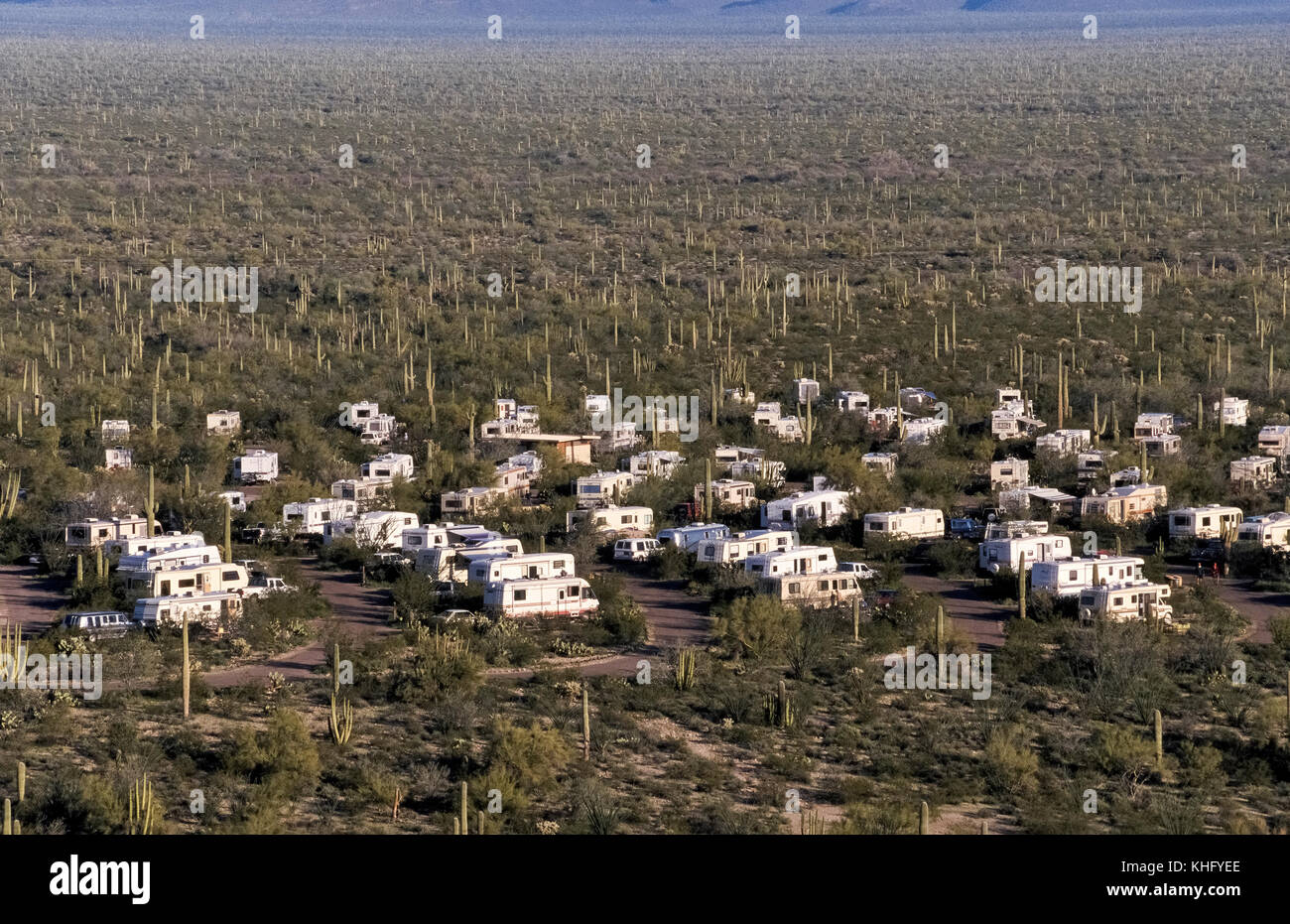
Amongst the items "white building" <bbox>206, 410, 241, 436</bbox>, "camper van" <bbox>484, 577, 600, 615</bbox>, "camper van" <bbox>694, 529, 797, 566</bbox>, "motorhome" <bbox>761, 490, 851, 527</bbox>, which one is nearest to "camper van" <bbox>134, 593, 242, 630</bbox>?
"camper van" <bbox>484, 577, 600, 615</bbox>

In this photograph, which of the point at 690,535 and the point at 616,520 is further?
the point at 616,520

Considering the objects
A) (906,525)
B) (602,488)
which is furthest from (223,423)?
(906,525)

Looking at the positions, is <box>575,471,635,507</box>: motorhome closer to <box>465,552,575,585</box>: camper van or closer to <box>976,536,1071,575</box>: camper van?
<box>465,552,575,585</box>: camper van

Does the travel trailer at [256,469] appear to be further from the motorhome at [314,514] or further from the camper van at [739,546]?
the camper van at [739,546]

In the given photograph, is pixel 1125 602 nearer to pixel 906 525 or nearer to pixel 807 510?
pixel 906 525

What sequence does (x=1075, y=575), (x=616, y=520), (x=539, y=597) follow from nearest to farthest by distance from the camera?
(x=539, y=597)
(x=1075, y=575)
(x=616, y=520)

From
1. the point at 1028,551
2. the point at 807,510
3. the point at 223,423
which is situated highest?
the point at 223,423
